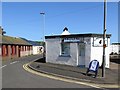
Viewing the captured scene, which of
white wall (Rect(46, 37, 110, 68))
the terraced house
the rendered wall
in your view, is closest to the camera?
white wall (Rect(46, 37, 110, 68))

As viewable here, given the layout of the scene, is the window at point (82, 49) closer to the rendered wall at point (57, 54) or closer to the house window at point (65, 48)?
the rendered wall at point (57, 54)

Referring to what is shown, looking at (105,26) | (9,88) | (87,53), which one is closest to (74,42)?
(87,53)

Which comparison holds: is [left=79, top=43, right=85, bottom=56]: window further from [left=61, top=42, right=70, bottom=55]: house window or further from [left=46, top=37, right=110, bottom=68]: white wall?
[left=61, top=42, right=70, bottom=55]: house window

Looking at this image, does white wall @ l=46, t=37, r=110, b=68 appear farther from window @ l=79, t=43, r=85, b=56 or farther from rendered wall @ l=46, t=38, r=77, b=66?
window @ l=79, t=43, r=85, b=56

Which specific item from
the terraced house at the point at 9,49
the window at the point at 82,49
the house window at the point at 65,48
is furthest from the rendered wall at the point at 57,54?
the terraced house at the point at 9,49

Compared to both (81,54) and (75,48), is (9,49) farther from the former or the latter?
(81,54)

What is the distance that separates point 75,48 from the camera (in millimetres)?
28109

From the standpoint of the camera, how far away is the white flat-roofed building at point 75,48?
Result: 26.6m

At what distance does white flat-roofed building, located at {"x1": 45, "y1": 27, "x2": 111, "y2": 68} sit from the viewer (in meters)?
26.6

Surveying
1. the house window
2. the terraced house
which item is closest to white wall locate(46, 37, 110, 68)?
the house window

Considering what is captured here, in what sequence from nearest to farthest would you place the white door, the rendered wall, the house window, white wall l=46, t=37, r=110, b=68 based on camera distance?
1. white wall l=46, t=37, r=110, b=68
2. the white door
3. the rendered wall
4. the house window

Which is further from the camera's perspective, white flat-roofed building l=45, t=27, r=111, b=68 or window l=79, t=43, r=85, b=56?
window l=79, t=43, r=85, b=56

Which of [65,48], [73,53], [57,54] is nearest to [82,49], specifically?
[73,53]

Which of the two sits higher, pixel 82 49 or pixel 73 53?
pixel 82 49
